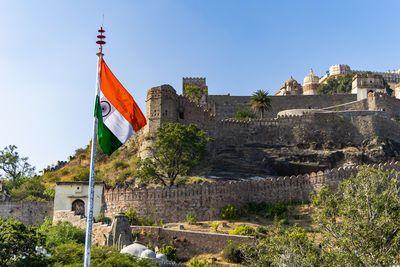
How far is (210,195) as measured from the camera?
40938mm

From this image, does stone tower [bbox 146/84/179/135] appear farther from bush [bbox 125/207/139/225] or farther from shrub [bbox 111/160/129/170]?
bush [bbox 125/207/139/225]

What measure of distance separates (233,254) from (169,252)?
452cm

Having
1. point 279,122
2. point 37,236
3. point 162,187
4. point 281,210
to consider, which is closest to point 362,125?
point 279,122

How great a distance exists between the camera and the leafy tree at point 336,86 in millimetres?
88125

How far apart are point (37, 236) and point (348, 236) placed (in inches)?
669

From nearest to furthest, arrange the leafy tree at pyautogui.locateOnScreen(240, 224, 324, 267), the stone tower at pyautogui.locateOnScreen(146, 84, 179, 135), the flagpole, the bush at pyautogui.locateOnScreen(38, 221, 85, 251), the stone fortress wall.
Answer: the flagpole, the leafy tree at pyautogui.locateOnScreen(240, 224, 324, 267), the bush at pyautogui.locateOnScreen(38, 221, 85, 251), the stone fortress wall, the stone tower at pyautogui.locateOnScreen(146, 84, 179, 135)

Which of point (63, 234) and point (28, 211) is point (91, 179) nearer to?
point (63, 234)

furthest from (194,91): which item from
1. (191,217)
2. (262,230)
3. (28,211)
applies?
(262,230)

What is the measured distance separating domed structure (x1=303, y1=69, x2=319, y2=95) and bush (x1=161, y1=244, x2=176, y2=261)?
63.5 meters

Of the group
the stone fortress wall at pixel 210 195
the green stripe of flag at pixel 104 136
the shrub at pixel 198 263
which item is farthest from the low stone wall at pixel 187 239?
the green stripe of flag at pixel 104 136

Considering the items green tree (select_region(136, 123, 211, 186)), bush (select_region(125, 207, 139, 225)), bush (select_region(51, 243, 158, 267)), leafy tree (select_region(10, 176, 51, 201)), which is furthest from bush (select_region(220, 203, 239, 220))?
leafy tree (select_region(10, 176, 51, 201))

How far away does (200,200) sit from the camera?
40.8 m

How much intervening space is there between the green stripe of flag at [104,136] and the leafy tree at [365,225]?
1115cm

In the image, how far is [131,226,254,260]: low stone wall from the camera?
34781mm
